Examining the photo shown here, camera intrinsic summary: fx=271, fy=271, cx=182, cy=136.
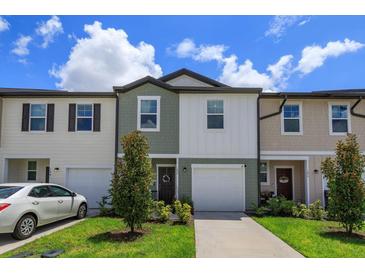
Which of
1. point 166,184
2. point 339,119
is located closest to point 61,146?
point 166,184

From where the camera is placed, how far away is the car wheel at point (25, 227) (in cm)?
757

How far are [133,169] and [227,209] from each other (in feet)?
20.8

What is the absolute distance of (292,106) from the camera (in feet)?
45.6

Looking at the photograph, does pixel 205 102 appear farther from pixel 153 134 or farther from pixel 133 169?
pixel 133 169

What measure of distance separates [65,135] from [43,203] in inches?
222

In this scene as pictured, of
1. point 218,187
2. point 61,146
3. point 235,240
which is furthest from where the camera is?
point 61,146

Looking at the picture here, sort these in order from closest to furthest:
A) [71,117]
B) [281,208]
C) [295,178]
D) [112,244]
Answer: [112,244] < [281,208] < [71,117] < [295,178]

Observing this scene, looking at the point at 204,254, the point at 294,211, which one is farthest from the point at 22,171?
the point at 294,211

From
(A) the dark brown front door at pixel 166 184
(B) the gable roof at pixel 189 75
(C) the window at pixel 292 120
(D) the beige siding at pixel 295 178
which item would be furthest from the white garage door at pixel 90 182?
(C) the window at pixel 292 120

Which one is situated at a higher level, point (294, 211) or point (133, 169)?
point (133, 169)

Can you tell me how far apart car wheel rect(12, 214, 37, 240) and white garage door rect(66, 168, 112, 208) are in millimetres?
5383

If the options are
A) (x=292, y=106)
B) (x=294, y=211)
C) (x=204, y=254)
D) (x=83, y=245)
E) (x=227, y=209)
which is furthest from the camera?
(x=292, y=106)

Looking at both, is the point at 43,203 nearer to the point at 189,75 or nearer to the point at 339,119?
the point at 189,75

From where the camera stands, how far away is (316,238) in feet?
25.9
